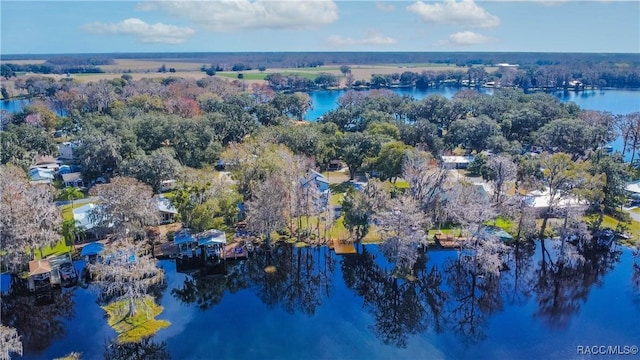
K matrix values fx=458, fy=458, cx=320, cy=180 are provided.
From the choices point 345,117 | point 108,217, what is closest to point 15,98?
point 345,117

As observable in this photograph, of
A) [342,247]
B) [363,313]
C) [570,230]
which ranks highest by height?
[570,230]

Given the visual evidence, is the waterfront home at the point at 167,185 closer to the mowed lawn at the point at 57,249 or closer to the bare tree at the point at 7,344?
the mowed lawn at the point at 57,249

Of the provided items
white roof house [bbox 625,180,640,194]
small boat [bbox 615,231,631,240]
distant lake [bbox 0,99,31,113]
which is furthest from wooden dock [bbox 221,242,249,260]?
distant lake [bbox 0,99,31,113]

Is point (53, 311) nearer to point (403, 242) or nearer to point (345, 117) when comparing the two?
point (403, 242)

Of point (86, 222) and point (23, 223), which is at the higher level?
point (23, 223)

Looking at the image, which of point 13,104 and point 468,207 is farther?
point 13,104

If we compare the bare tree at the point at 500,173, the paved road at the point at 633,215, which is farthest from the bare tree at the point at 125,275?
the paved road at the point at 633,215

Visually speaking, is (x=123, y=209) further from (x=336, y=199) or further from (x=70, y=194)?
(x=336, y=199)

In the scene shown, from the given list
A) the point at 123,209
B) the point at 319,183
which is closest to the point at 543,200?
the point at 319,183

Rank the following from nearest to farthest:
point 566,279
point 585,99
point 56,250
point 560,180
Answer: point 566,279
point 56,250
point 560,180
point 585,99
